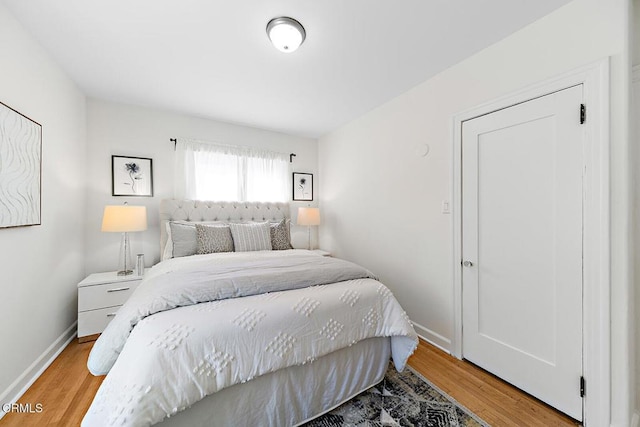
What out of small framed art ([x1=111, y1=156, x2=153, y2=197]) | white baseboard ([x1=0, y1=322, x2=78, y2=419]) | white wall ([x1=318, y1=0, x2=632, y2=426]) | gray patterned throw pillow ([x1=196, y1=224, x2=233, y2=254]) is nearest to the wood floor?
white baseboard ([x1=0, y1=322, x2=78, y2=419])

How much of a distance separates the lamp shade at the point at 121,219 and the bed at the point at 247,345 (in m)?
1.29

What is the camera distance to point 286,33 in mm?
1726

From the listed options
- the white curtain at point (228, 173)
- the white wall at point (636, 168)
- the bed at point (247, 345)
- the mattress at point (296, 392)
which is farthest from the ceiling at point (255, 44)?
the mattress at point (296, 392)

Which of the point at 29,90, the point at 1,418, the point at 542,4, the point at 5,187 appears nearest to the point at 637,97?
the point at 542,4

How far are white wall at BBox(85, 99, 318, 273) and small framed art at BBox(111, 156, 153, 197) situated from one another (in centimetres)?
5

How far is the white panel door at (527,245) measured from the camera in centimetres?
156

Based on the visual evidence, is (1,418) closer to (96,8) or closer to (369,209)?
(96,8)

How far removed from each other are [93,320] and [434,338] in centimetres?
324

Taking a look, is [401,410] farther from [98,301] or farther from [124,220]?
[124,220]

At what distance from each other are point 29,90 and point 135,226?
1.32 meters

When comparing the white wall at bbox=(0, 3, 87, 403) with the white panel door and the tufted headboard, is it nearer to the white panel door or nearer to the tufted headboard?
the tufted headboard

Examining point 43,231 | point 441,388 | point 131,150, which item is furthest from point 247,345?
point 131,150

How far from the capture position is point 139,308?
1.36 meters

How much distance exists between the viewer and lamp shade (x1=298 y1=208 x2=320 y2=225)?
12.5ft
